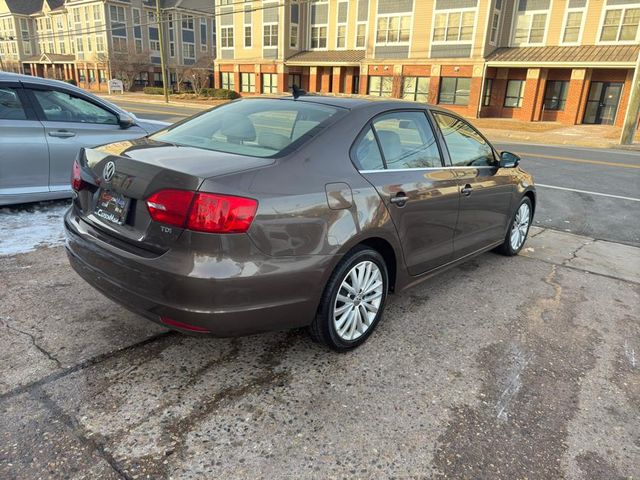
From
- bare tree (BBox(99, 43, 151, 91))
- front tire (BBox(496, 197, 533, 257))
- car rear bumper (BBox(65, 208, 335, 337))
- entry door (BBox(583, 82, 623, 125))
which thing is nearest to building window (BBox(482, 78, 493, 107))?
entry door (BBox(583, 82, 623, 125))

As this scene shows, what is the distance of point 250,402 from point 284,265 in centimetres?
→ 80

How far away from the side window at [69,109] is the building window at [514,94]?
29.3 metres

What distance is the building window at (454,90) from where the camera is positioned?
3136 cm

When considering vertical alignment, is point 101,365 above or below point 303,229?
below

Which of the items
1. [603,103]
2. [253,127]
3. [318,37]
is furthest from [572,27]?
[253,127]

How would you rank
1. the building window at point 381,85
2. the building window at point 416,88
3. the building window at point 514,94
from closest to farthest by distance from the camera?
the building window at point 514,94 → the building window at point 416,88 → the building window at point 381,85

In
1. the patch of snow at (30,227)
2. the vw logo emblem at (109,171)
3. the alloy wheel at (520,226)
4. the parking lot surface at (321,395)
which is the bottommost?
the parking lot surface at (321,395)

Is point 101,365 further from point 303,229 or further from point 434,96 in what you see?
point 434,96

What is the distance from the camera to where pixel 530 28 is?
1188 inches

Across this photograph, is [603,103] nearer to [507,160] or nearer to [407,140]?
[507,160]

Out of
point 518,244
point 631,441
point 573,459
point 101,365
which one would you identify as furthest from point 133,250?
point 518,244

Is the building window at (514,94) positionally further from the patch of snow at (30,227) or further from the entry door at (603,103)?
the patch of snow at (30,227)

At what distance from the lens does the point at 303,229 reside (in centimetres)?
274

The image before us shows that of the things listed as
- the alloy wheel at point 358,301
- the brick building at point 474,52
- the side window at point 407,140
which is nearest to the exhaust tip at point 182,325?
the alloy wheel at point 358,301
